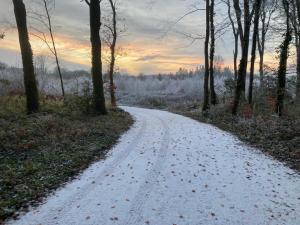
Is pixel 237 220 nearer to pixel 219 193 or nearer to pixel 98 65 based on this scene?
pixel 219 193

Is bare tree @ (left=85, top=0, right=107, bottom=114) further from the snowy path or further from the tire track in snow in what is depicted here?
the tire track in snow

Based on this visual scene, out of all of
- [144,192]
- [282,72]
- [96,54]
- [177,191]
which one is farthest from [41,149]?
[282,72]

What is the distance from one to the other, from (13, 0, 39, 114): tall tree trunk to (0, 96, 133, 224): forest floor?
0.63 meters

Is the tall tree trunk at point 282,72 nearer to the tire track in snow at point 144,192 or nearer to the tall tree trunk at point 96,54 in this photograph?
the tall tree trunk at point 96,54

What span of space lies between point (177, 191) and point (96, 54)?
14.6 meters

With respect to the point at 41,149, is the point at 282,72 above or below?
above

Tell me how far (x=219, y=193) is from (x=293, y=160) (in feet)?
15.2

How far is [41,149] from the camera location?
432 inches

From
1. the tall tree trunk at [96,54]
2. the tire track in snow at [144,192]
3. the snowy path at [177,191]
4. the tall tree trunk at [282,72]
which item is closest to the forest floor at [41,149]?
the snowy path at [177,191]

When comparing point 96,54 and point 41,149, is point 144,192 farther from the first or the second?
A: point 96,54

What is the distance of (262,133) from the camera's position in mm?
14969

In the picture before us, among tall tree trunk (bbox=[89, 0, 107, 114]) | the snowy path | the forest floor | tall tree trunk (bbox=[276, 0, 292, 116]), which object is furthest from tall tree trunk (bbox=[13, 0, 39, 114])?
tall tree trunk (bbox=[276, 0, 292, 116])

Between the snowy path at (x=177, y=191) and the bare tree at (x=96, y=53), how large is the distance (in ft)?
27.9

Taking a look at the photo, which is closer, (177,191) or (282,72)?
(177,191)
